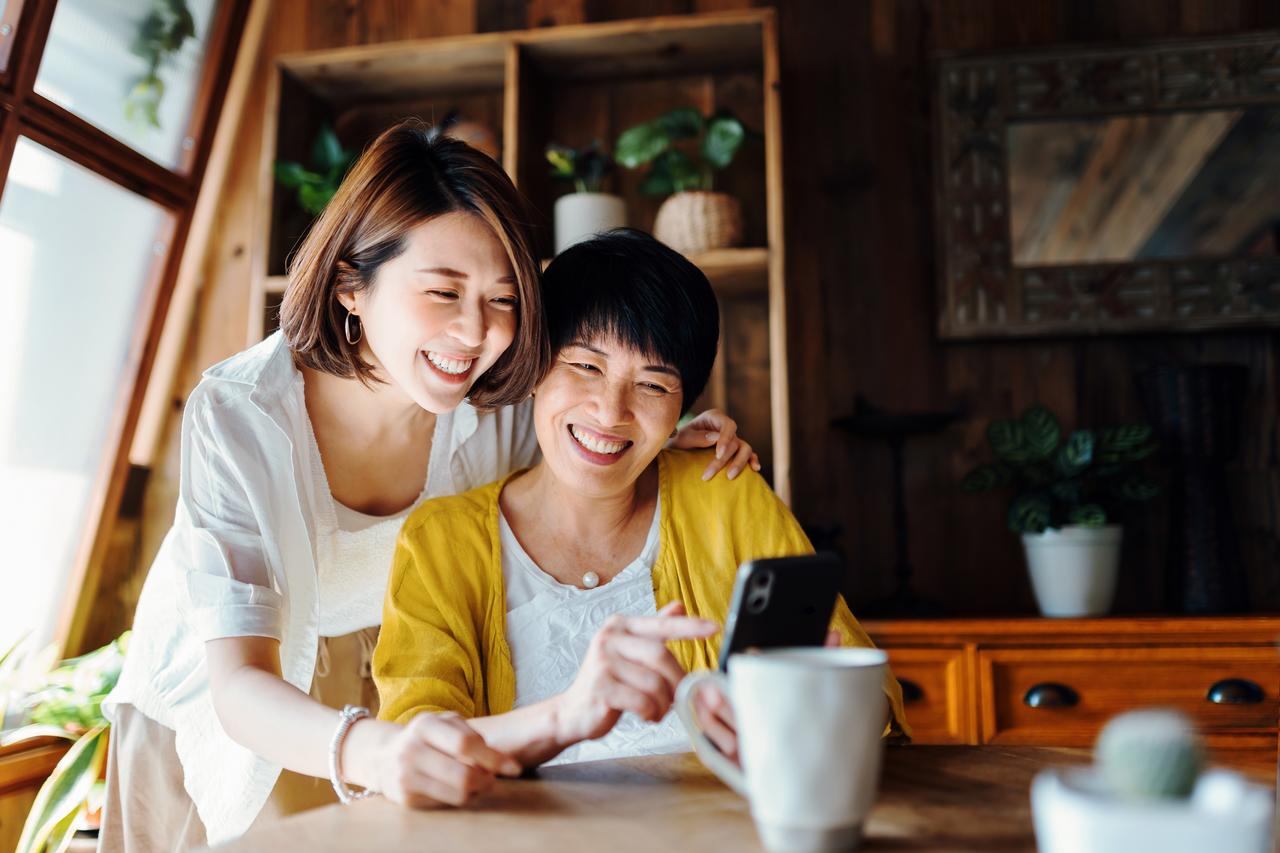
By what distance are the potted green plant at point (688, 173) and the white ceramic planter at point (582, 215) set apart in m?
0.11

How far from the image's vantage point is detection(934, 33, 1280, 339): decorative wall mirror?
259cm

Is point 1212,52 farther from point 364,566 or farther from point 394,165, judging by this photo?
point 364,566

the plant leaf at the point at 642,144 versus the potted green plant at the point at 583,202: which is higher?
the plant leaf at the point at 642,144

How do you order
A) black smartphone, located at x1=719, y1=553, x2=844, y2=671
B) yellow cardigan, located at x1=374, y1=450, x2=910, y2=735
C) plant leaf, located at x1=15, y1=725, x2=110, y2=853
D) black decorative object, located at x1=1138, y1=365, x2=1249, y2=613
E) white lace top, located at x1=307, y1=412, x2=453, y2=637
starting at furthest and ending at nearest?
black decorative object, located at x1=1138, y1=365, x2=1249, y2=613
plant leaf, located at x1=15, y1=725, x2=110, y2=853
white lace top, located at x1=307, y1=412, x2=453, y2=637
yellow cardigan, located at x1=374, y1=450, x2=910, y2=735
black smartphone, located at x1=719, y1=553, x2=844, y2=671

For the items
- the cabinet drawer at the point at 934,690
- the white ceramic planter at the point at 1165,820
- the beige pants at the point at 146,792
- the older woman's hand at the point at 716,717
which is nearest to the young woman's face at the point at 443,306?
the beige pants at the point at 146,792

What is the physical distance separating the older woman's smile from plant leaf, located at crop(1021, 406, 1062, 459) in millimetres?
1297

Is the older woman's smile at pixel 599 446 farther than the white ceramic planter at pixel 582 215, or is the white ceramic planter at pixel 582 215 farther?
the white ceramic planter at pixel 582 215

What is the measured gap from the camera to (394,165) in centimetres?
144

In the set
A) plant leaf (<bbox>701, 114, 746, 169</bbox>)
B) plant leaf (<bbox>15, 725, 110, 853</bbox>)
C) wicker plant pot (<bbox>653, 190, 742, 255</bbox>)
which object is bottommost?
plant leaf (<bbox>15, 725, 110, 853</bbox>)

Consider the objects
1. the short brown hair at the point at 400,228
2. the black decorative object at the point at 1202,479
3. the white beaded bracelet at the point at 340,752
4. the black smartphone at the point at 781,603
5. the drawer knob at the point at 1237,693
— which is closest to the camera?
the black smartphone at the point at 781,603

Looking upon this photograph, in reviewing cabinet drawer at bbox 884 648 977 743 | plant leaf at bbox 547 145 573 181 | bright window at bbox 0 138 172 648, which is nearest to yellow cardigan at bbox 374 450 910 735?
cabinet drawer at bbox 884 648 977 743

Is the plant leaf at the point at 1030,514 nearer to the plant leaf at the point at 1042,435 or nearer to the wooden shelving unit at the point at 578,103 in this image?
the plant leaf at the point at 1042,435

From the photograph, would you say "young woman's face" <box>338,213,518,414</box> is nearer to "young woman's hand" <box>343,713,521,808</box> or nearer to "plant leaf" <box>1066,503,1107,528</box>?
"young woman's hand" <box>343,713,521,808</box>

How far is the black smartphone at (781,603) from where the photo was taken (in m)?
0.69
